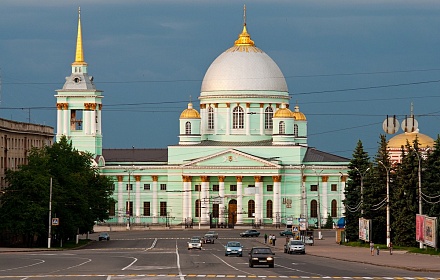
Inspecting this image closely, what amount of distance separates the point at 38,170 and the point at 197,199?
63.6m

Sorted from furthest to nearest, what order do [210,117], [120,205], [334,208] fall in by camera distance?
1. [210,117]
2. [120,205]
3. [334,208]

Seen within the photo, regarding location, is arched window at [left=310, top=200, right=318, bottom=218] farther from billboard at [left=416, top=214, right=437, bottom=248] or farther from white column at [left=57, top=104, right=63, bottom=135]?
billboard at [left=416, top=214, right=437, bottom=248]

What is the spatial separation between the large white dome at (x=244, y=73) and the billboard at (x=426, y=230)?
8628cm

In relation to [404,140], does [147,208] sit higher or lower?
lower

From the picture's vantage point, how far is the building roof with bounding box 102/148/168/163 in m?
178

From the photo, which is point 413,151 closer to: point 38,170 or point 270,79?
point 38,170

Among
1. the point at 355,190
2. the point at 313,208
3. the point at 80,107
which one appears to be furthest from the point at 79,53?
the point at 355,190

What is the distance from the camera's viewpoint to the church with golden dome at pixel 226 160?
558ft

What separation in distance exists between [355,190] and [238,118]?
59605mm

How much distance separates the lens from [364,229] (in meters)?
106

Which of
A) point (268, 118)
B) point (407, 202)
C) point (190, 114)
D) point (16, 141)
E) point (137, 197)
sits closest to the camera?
point (407, 202)

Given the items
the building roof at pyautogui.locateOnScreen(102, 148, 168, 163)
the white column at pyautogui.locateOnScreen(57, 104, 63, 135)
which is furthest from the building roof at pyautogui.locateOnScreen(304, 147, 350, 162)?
the white column at pyautogui.locateOnScreen(57, 104, 63, 135)

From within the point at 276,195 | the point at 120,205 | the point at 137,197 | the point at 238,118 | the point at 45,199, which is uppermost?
the point at 238,118

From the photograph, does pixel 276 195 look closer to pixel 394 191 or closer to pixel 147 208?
pixel 147 208
